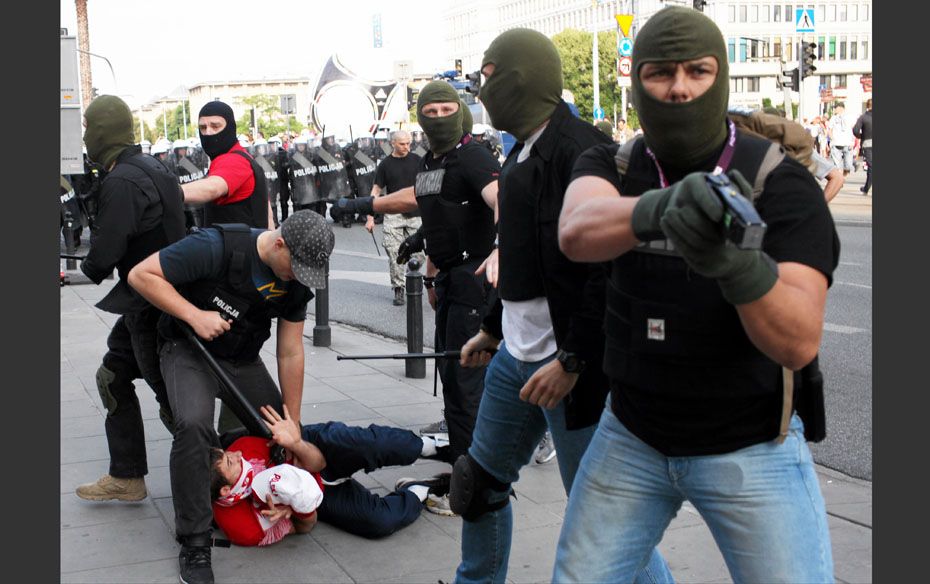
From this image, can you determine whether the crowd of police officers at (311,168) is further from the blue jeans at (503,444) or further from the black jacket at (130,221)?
the blue jeans at (503,444)

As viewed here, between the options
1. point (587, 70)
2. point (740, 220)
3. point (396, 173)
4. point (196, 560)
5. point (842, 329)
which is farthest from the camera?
point (587, 70)

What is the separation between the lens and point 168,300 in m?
4.61

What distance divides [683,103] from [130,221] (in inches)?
135

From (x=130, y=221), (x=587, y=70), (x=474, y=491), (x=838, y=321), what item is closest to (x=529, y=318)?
(x=474, y=491)

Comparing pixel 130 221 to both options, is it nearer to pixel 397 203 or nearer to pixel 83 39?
pixel 397 203

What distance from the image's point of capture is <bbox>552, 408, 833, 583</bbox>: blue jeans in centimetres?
237

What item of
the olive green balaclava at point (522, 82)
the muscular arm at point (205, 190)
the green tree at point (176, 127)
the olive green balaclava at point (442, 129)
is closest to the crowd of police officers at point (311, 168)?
the muscular arm at point (205, 190)

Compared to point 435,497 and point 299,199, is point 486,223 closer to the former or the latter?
point 435,497

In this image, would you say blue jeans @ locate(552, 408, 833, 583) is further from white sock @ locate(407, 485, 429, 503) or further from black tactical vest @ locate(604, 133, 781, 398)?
white sock @ locate(407, 485, 429, 503)

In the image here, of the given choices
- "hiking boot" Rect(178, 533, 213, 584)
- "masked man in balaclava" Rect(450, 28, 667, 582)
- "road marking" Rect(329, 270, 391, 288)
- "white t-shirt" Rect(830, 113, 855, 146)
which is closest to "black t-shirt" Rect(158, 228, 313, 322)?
"hiking boot" Rect(178, 533, 213, 584)

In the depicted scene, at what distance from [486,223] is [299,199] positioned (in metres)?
18.4

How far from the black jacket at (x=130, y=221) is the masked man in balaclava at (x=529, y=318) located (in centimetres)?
212

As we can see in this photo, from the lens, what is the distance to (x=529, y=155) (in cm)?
354

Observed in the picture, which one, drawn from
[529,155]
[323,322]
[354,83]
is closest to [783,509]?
[529,155]
